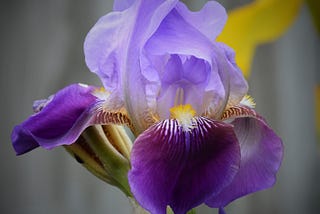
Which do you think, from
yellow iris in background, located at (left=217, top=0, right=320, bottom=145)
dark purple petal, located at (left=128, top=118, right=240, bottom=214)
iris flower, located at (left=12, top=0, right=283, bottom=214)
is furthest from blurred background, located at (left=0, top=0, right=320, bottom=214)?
dark purple petal, located at (left=128, top=118, right=240, bottom=214)

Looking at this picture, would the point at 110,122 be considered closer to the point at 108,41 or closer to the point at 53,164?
the point at 108,41

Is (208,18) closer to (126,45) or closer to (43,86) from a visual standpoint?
(126,45)

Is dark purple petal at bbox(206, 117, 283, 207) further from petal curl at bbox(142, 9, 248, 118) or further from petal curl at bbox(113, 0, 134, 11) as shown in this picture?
petal curl at bbox(113, 0, 134, 11)

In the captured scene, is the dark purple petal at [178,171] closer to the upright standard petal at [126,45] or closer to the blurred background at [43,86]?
the upright standard petal at [126,45]

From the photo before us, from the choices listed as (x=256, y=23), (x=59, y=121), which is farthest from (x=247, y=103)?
(x=256, y=23)

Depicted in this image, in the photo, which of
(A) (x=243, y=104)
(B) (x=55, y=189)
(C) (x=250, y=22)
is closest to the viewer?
(A) (x=243, y=104)

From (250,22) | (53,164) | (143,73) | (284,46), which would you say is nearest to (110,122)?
(143,73)
